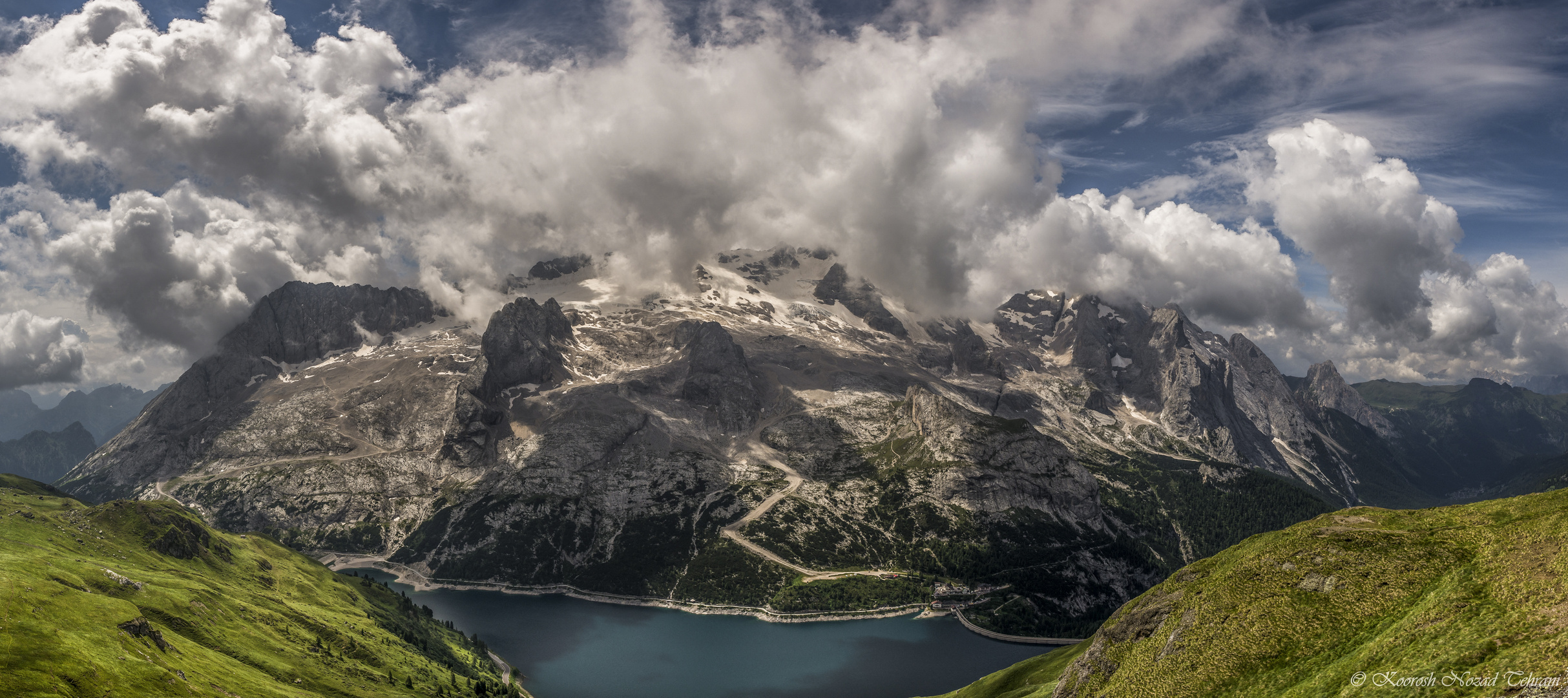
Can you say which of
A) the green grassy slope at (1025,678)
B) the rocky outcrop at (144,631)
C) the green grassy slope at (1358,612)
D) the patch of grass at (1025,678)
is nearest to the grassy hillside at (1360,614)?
the green grassy slope at (1358,612)

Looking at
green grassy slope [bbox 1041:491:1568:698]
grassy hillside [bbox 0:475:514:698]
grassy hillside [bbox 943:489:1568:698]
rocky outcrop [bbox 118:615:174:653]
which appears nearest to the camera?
grassy hillside [bbox 943:489:1568:698]

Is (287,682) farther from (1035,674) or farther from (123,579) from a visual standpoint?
(1035,674)

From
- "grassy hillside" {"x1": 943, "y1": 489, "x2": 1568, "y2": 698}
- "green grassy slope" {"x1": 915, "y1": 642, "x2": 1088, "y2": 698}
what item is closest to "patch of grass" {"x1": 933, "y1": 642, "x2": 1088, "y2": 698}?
"green grassy slope" {"x1": 915, "y1": 642, "x2": 1088, "y2": 698}

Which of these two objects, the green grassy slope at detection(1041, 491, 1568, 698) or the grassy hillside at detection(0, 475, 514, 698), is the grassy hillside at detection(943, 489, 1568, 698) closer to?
the green grassy slope at detection(1041, 491, 1568, 698)

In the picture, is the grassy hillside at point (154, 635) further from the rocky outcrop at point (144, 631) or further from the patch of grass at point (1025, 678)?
the patch of grass at point (1025, 678)

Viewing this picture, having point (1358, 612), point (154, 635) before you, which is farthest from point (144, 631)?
point (1358, 612)

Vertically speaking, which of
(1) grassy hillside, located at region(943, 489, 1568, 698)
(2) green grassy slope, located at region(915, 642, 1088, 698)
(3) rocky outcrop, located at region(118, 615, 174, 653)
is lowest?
(2) green grassy slope, located at region(915, 642, 1088, 698)
